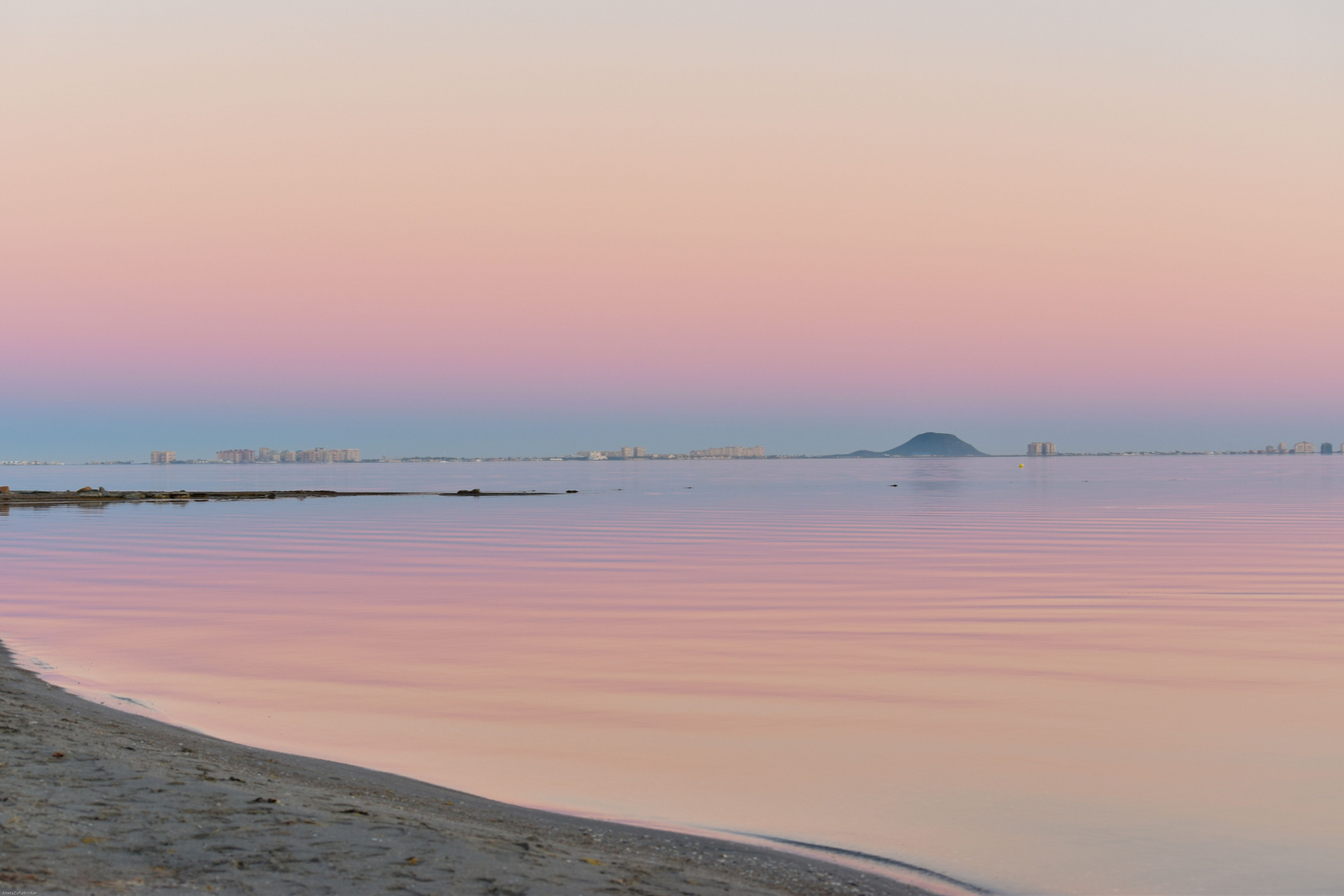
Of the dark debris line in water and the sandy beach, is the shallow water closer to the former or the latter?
the sandy beach

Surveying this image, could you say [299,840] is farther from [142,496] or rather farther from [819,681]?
[142,496]

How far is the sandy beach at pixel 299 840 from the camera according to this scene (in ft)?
26.0

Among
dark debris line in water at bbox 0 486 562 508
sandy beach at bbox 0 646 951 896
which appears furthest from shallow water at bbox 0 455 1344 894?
dark debris line in water at bbox 0 486 562 508

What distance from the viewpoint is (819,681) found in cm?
1889

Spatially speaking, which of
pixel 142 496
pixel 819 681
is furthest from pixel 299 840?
pixel 142 496

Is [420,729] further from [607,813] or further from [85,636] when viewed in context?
[85,636]

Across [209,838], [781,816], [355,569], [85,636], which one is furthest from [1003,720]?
[355,569]

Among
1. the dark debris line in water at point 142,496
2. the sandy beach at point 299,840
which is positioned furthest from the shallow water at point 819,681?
the dark debris line in water at point 142,496

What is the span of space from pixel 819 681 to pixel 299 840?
37.8 feet

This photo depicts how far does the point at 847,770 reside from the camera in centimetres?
1364

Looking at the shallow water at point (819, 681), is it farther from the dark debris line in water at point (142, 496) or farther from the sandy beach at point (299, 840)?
the dark debris line in water at point (142, 496)

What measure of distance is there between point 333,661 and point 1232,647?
17.5 metres

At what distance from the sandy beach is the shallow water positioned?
136cm

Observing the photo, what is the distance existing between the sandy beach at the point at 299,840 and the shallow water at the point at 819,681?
1.36 metres
